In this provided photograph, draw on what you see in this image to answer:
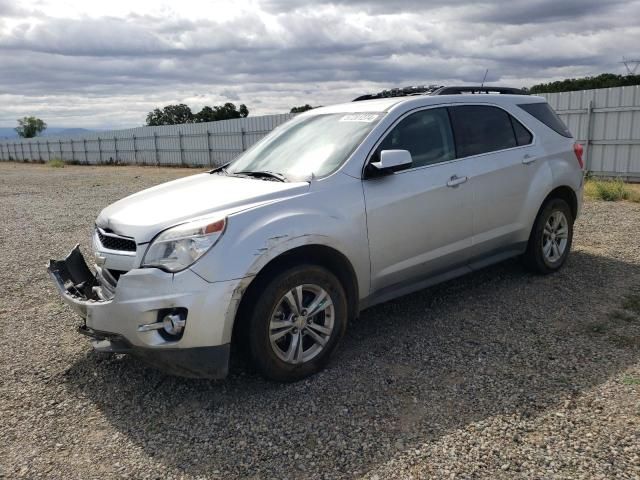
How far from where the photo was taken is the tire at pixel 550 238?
5.46 m

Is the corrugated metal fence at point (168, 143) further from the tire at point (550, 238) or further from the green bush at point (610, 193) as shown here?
the tire at point (550, 238)

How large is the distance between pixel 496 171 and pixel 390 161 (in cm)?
146

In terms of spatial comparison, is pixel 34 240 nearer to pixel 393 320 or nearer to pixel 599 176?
pixel 393 320

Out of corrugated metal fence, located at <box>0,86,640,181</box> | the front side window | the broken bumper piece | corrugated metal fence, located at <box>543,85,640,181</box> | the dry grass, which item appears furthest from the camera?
corrugated metal fence, located at <box>0,86,640,181</box>

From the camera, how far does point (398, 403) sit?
135 inches

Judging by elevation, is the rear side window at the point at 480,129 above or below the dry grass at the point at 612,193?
above

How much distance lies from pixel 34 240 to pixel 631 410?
8.55 m

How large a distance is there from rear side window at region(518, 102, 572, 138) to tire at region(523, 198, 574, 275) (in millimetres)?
732

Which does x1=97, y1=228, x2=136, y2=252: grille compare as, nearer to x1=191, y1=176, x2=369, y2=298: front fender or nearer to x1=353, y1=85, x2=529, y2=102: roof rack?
x1=191, y1=176, x2=369, y2=298: front fender

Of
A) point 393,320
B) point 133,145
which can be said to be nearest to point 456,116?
point 393,320

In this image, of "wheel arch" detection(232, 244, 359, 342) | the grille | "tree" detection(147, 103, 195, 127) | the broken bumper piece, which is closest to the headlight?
the grille

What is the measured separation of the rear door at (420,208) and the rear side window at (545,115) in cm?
134

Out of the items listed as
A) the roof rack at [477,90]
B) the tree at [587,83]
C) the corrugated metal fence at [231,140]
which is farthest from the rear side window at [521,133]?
the tree at [587,83]

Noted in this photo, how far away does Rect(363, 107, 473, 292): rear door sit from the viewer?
406cm
